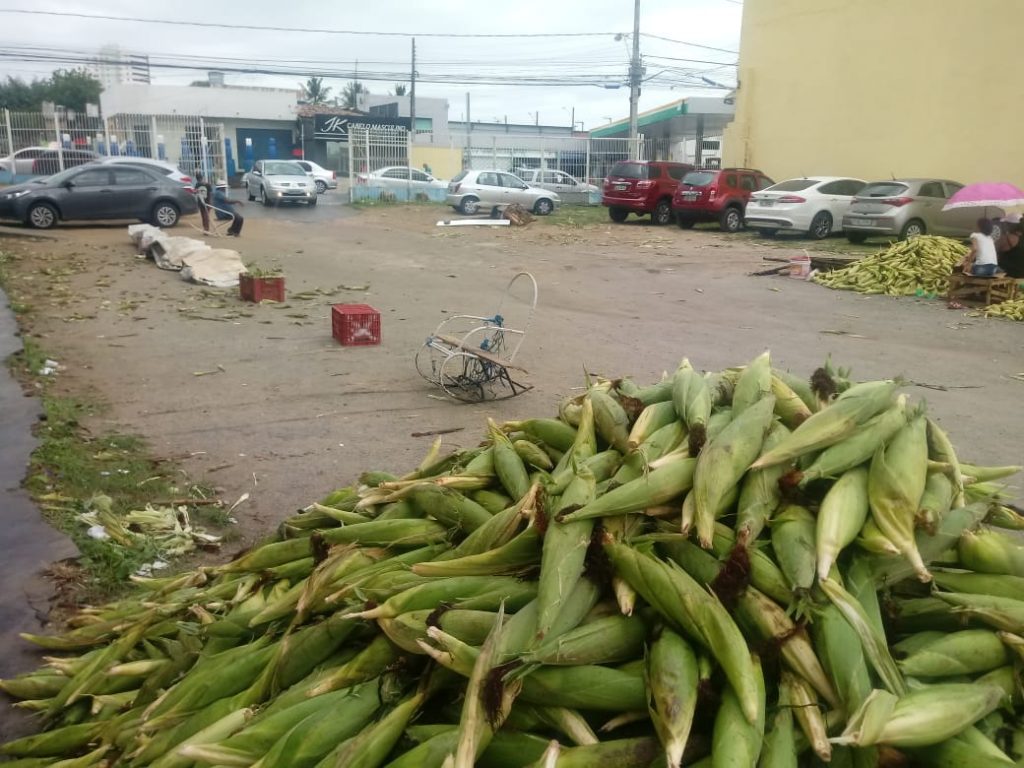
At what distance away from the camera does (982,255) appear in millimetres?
13789

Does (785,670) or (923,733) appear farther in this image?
(785,670)

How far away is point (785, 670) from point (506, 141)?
4130cm

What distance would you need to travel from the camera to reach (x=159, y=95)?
153 feet

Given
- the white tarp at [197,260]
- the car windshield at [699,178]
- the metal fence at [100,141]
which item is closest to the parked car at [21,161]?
the metal fence at [100,141]

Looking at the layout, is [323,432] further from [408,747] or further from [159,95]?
[159,95]

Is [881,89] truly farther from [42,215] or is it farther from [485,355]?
[42,215]

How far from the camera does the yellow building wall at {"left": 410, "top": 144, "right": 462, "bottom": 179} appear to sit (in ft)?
131

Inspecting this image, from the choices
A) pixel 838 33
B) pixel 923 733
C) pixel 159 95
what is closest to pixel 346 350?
pixel 923 733

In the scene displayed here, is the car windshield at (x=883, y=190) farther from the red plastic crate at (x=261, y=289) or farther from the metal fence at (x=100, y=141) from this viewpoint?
the metal fence at (x=100, y=141)

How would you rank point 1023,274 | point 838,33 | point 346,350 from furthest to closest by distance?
1. point 838,33
2. point 1023,274
3. point 346,350

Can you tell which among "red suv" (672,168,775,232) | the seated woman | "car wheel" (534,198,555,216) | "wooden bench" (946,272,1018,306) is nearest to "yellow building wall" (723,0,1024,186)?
"red suv" (672,168,775,232)

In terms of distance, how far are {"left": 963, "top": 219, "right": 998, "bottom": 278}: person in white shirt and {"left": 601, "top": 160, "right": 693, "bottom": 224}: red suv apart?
44.2 feet

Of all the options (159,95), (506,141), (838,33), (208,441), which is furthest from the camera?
(159,95)

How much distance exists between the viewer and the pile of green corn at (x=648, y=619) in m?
1.79
